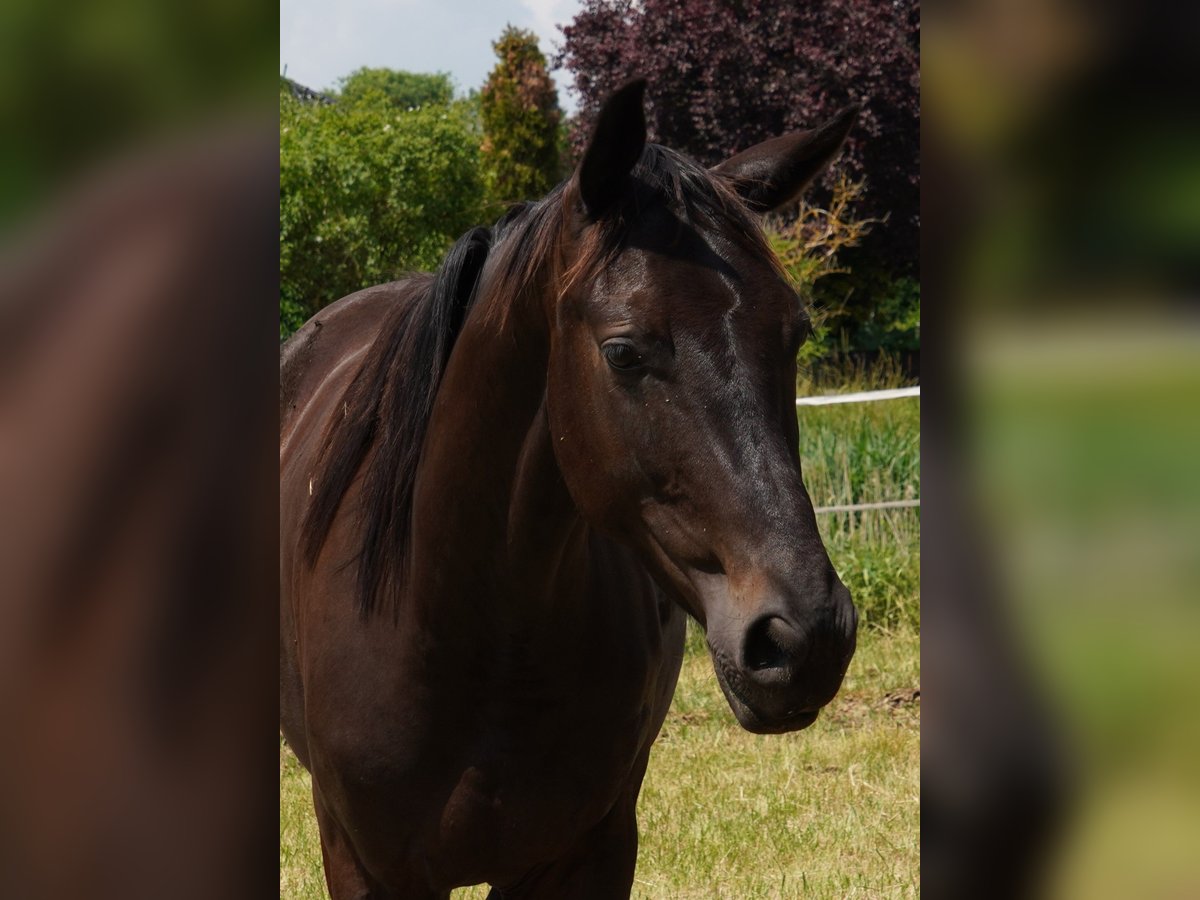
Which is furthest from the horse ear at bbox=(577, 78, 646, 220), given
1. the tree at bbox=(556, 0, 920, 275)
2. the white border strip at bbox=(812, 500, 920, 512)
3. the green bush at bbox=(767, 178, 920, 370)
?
the tree at bbox=(556, 0, 920, 275)

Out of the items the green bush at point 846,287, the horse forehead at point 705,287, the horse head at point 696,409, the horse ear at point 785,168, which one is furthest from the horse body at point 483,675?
the green bush at point 846,287

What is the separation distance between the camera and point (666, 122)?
16594 mm

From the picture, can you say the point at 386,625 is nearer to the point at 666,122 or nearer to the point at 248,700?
the point at 248,700

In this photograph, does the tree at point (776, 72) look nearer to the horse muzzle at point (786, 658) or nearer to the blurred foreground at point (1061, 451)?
the horse muzzle at point (786, 658)

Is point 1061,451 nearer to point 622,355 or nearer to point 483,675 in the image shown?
point 622,355

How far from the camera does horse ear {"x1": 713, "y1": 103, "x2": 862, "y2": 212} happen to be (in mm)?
2025

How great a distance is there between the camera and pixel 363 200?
14914mm

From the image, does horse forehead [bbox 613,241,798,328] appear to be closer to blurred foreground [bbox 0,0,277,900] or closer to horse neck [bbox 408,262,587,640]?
horse neck [bbox 408,262,587,640]

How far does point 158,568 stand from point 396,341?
6.73ft

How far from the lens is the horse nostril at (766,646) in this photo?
151cm

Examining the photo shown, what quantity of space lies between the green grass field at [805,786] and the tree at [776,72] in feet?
30.7

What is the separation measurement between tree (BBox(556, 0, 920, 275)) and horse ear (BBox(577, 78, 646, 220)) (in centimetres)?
1406

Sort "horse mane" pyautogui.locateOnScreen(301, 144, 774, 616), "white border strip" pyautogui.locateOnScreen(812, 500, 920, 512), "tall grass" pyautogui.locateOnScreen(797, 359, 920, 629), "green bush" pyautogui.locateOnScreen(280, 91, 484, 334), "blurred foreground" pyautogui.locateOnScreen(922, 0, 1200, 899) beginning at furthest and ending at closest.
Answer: "green bush" pyautogui.locateOnScreen(280, 91, 484, 334), "white border strip" pyautogui.locateOnScreen(812, 500, 920, 512), "tall grass" pyautogui.locateOnScreen(797, 359, 920, 629), "horse mane" pyautogui.locateOnScreen(301, 144, 774, 616), "blurred foreground" pyautogui.locateOnScreen(922, 0, 1200, 899)

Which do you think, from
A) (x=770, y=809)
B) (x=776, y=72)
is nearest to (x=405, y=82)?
(x=776, y=72)
